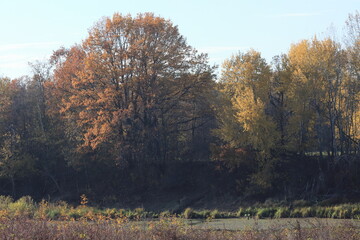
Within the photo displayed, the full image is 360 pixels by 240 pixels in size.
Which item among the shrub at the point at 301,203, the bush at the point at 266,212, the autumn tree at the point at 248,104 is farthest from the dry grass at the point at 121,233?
the autumn tree at the point at 248,104

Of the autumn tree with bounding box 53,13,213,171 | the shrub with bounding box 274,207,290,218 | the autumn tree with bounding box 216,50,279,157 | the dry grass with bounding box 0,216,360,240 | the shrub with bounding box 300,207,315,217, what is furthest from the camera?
the autumn tree with bounding box 53,13,213,171

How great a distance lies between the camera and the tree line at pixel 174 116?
128 feet

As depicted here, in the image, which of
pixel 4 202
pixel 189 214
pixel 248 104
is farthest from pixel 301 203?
pixel 4 202

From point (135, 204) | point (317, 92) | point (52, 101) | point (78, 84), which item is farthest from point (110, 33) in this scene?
point (317, 92)

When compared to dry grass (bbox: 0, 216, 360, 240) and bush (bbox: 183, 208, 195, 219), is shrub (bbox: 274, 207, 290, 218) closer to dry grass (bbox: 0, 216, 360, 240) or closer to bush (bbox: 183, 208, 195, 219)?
bush (bbox: 183, 208, 195, 219)

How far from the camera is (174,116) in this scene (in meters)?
44.5

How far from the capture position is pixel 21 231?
14.3 metres

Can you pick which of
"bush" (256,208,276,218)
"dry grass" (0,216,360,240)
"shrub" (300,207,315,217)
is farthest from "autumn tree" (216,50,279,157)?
"dry grass" (0,216,360,240)

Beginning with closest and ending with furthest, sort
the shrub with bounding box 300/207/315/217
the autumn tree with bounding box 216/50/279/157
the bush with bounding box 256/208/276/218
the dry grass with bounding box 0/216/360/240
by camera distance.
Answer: the dry grass with bounding box 0/216/360/240 < the shrub with bounding box 300/207/315/217 < the bush with bounding box 256/208/276/218 < the autumn tree with bounding box 216/50/279/157

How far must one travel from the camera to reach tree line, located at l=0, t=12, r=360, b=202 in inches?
1531

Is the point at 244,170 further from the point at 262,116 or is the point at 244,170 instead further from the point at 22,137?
the point at 22,137

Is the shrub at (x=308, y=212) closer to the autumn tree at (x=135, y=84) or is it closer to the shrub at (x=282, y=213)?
the shrub at (x=282, y=213)

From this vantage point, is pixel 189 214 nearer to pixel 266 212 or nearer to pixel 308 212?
pixel 266 212

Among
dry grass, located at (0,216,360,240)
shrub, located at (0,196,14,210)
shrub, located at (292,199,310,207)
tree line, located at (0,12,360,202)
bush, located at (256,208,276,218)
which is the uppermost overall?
tree line, located at (0,12,360,202)
